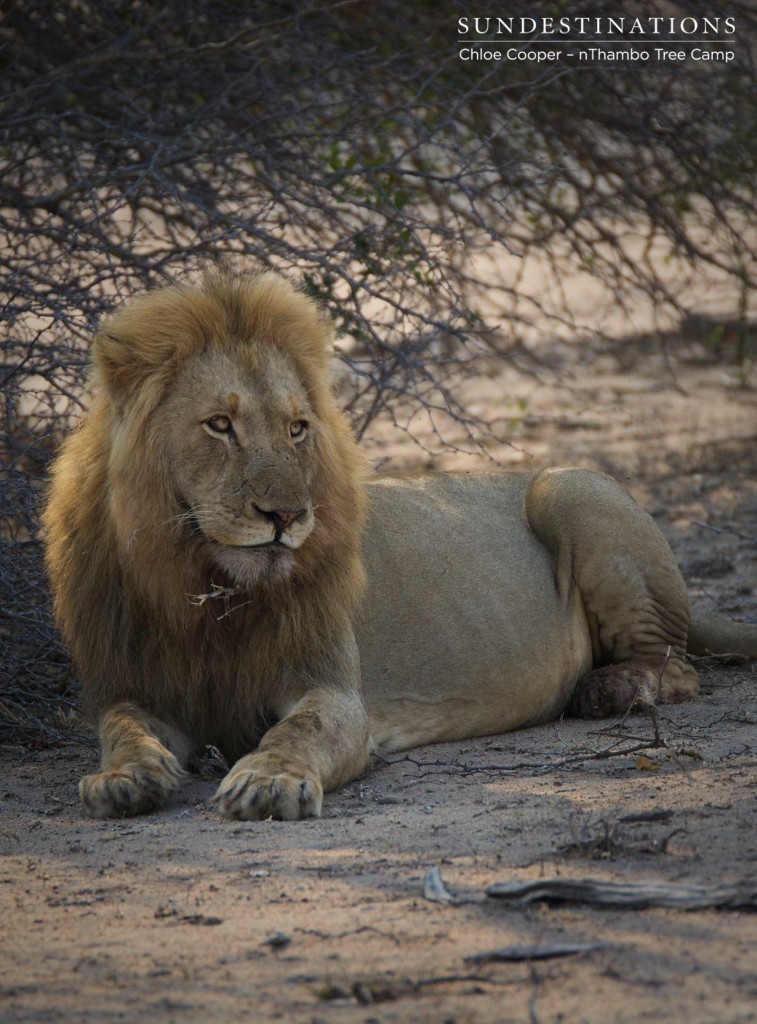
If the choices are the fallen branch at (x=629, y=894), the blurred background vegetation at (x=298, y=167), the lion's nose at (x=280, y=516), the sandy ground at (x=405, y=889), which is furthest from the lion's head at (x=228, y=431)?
the fallen branch at (x=629, y=894)

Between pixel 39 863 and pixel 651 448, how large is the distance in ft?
22.3

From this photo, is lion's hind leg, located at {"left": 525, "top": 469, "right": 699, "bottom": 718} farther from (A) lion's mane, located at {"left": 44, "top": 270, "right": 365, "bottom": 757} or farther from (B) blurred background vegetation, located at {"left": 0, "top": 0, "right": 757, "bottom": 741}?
(A) lion's mane, located at {"left": 44, "top": 270, "right": 365, "bottom": 757}

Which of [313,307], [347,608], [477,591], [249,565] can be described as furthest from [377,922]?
[477,591]

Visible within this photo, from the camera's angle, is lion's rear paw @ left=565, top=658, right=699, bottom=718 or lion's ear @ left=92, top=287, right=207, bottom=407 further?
lion's rear paw @ left=565, top=658, right=699, bottom=718

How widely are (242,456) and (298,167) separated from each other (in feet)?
9.70

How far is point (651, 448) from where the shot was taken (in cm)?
946

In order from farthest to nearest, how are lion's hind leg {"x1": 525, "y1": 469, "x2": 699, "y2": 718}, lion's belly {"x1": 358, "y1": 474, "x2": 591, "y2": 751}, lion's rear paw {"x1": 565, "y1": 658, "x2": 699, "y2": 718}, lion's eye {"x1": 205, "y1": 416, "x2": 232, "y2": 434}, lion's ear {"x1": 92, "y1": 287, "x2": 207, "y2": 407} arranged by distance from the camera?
1. lion's hind leg {"x1": 525, "y1": 469, "x2": 699, "y2": 718}
2. lion's rear paw {"x1": 565, "y1": 658, "x2": 699, "y2": 718}
3. lion's belly {"x1": 358, "y1": 474, "x2": 591, "y2": 751}
4. lion's ear {"x1": 92, "y1": 287, "x2": 207, "y2": 407}
5. lion's eye {"x1": 205, "y1": 416, "x2": 232, "y2": 434}

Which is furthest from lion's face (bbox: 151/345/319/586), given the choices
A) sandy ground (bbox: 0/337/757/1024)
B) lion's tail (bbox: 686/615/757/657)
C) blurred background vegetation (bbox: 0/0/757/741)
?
lion's tail (bbox: 686/615/757/657)

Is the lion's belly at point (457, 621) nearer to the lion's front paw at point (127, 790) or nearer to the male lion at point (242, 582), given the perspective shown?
the male lion at point (242, 582)

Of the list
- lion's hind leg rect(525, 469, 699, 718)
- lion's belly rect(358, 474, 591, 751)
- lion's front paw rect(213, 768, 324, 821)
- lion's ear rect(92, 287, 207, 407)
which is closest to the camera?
lion's front paw rect(213, 768, 324, 821)

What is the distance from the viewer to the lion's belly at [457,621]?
15.4 feet

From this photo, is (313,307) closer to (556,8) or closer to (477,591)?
(477,591)

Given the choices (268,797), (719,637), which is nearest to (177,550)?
(268,797)

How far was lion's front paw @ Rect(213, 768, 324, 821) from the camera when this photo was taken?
352 cm
